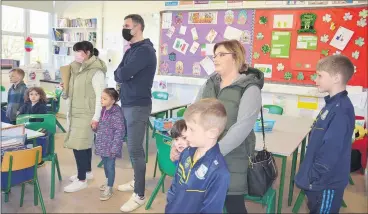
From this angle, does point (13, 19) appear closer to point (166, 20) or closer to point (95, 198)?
point (166, 20)

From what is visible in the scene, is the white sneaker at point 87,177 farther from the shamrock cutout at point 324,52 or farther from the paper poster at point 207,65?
the shamrock cutout at point 324,52

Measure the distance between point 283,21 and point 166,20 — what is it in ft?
6.47

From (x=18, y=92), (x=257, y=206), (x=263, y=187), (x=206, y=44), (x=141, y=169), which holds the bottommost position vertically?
(x=257, y=206)

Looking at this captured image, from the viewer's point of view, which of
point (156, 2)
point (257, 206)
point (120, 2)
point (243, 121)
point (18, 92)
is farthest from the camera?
point (120, 2)

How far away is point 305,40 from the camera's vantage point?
A: 463 cm

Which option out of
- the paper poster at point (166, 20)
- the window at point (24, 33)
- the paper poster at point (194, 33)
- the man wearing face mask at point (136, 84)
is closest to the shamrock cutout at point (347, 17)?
the paper poster at point (194, 33)

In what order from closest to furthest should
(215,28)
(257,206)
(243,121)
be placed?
(243,121) → (257,206) → (215,28)

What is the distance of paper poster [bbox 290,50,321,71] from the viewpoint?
461 cm

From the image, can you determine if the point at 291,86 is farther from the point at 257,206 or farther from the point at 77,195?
the point at 77,195

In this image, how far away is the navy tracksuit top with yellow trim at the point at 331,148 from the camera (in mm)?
1910

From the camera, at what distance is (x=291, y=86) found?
15.6 feet

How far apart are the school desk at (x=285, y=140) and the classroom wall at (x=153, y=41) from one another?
1113mm

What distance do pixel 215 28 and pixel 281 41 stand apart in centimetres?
106

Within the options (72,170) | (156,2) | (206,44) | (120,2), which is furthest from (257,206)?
(120,2)
